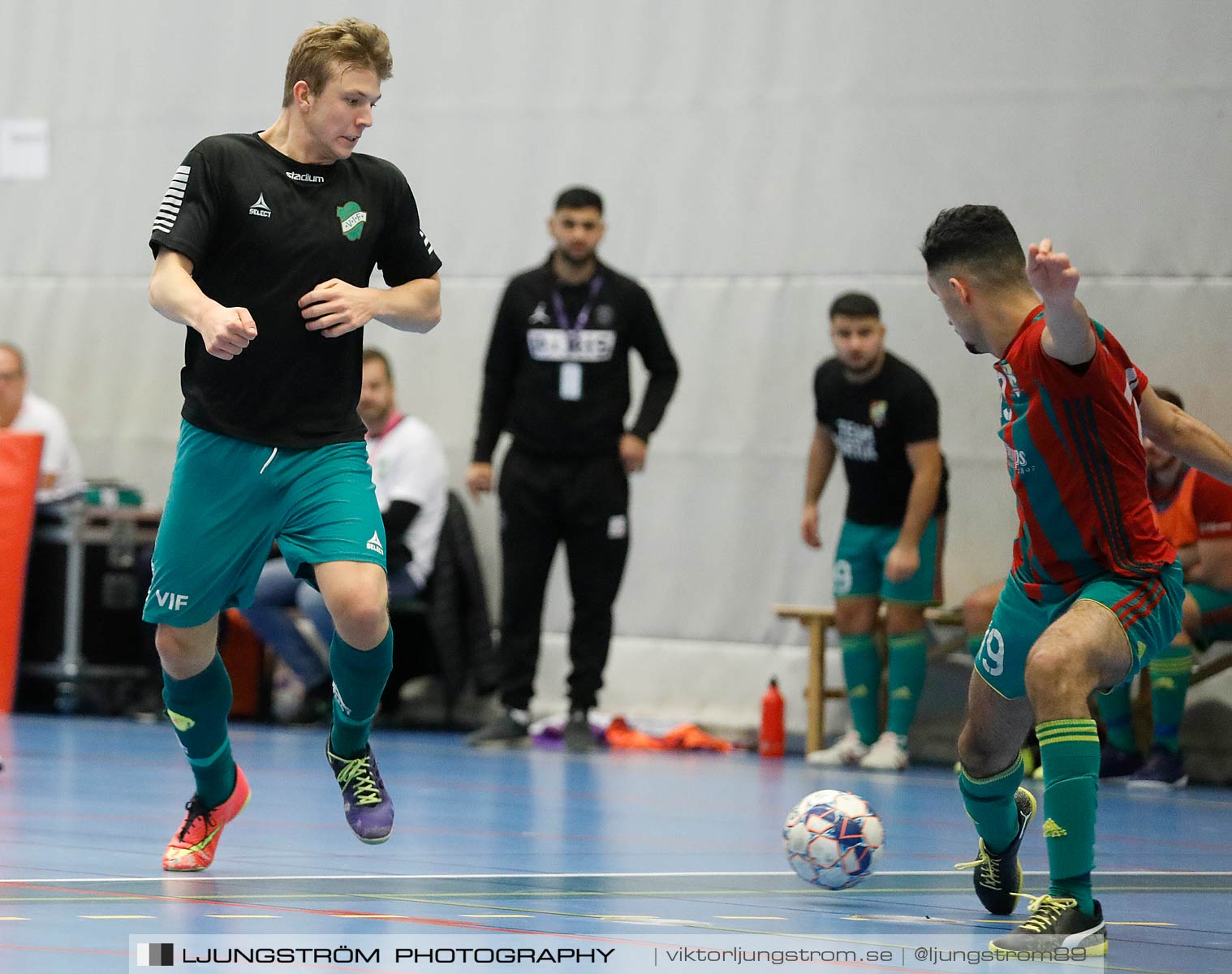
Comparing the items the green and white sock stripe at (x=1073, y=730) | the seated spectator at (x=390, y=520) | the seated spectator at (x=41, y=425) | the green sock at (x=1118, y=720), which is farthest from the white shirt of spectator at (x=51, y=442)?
the green and white sock stripe at (x=1073, y=730)

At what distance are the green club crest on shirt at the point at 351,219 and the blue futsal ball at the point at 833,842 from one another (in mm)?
1874

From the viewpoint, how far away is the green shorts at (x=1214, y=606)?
8.95 metres

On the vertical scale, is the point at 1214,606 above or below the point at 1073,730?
below

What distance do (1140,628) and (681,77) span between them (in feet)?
24.1

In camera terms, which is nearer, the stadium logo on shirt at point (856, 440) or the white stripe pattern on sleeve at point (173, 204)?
the white stripe pattern on sleeve at point (173, 204)

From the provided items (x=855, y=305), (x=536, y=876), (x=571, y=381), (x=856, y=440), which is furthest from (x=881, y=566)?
(x=536, y=876)

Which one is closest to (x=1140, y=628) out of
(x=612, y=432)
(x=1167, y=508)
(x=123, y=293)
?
(x=1167, y=508)

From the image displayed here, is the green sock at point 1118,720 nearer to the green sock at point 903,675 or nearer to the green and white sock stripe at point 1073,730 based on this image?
the green sock at point 903,675

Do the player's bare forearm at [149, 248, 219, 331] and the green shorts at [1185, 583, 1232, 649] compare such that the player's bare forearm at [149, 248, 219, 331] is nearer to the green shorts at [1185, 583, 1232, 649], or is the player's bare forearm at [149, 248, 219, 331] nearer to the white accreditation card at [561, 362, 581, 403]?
the white accreditation card at [561, 362, 581, 403]

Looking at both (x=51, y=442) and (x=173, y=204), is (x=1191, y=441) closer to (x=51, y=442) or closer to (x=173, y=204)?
(x=173, y=204)

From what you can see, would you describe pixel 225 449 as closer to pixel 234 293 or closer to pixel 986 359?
pixel 234 293

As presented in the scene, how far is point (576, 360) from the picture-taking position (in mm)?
9742

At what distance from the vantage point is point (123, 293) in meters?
12.5

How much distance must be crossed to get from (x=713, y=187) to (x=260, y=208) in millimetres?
6295
